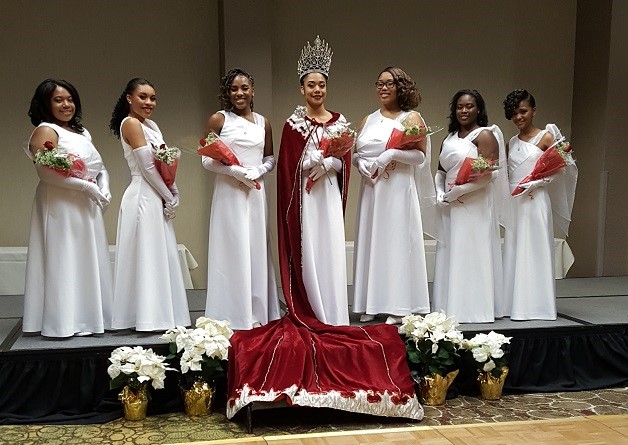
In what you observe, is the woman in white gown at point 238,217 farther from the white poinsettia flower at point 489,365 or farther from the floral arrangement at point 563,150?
the floral arrangement at point 563,150

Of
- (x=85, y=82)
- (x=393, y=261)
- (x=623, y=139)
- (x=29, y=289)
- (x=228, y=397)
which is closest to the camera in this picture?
(x=228, y=397)

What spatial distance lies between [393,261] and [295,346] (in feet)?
3.18

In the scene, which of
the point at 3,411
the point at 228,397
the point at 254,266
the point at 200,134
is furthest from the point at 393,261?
the point at 200,134

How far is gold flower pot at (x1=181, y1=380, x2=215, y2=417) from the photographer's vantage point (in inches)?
167

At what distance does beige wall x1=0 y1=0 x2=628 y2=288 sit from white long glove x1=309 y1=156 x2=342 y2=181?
243cm

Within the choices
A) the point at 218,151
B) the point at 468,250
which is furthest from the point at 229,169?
the point at 468,250

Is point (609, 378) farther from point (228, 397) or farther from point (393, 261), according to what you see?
point (228, 397)

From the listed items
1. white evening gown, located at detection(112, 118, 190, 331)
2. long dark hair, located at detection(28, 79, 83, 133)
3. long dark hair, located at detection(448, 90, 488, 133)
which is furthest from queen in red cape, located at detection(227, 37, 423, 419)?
long dark hair, located at detection(28, 79, 83, 133)

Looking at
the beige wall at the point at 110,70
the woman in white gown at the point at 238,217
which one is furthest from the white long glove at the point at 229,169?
the beige wall at the point at 110,70

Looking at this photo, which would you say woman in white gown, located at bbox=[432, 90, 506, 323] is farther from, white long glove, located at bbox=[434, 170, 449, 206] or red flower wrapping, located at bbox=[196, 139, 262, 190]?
red flower wrapping, located at bbox=[196, 139, 262, 190]

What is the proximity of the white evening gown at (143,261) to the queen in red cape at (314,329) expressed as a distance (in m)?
0.57

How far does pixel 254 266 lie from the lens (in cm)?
479

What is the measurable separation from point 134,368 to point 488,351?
2.01 metres

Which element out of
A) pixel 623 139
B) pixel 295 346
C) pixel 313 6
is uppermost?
pixel 313 6
